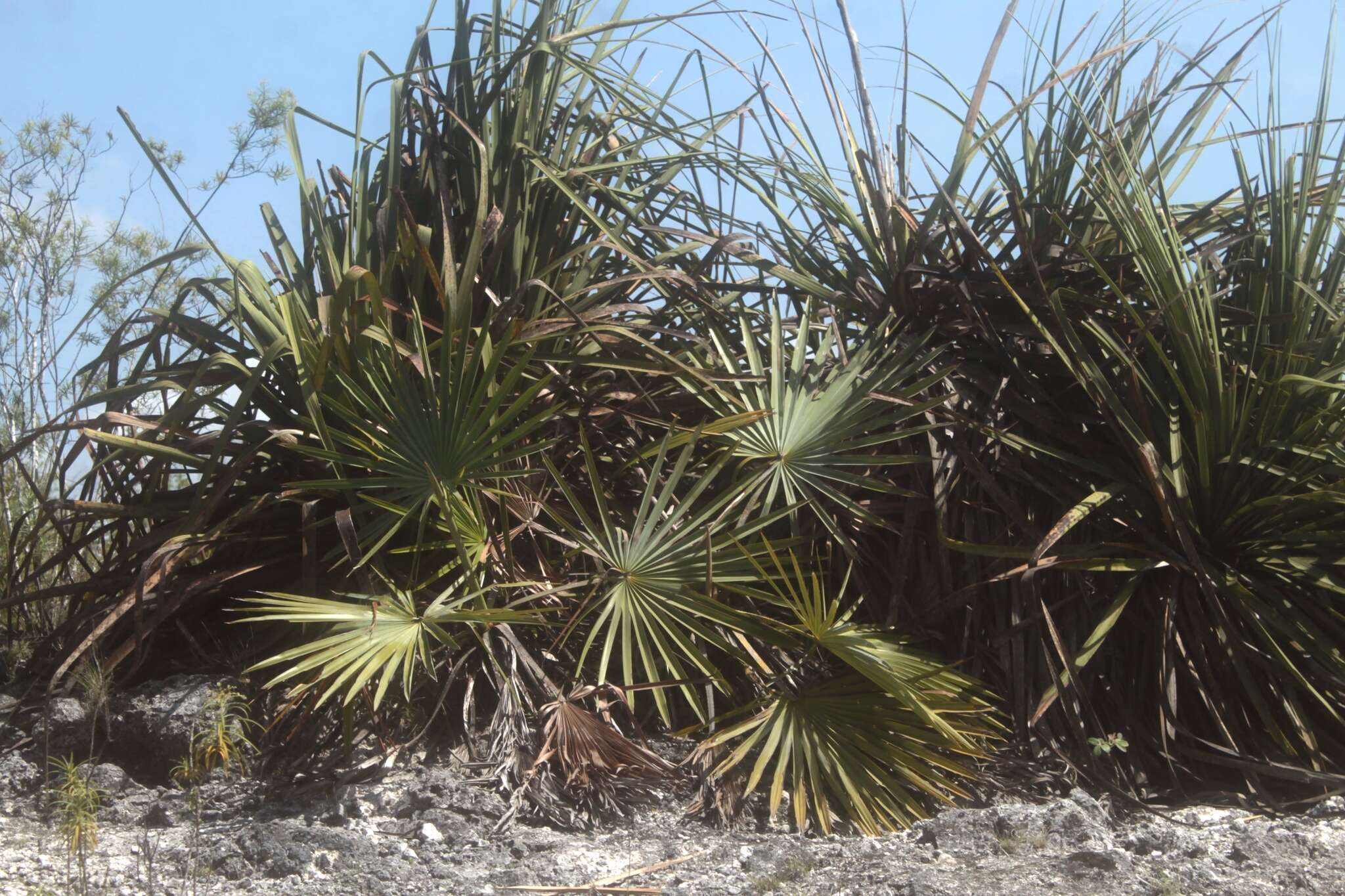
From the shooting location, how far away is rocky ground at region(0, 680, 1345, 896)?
280 centimetres

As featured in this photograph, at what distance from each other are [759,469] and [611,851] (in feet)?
4.22

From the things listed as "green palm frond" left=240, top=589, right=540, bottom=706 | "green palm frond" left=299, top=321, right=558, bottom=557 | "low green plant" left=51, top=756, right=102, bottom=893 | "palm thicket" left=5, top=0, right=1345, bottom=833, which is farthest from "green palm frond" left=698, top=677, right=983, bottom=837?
"low green plant" left=51, top=756, right=102, bottom=893

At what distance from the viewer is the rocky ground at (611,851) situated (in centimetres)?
280

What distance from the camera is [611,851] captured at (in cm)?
311

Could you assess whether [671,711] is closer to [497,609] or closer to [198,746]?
[497,609]

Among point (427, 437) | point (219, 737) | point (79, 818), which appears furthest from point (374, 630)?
point (79, 818)

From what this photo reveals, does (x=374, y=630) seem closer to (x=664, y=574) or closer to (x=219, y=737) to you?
(x=219, y=737)

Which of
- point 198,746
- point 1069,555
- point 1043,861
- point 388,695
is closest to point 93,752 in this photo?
point 198,746

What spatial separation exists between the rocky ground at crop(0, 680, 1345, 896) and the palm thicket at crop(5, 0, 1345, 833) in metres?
0.17

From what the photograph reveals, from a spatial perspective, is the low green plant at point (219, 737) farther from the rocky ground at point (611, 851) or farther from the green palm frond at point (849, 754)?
the green palm frond at point (849, 754)

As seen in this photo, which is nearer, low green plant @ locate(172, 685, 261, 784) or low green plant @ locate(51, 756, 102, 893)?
low green plant @ locate(51, 756, 102, 893)

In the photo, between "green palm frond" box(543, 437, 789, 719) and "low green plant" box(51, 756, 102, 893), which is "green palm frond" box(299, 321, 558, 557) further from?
"low green plant" box(51, 756, 102, 893)

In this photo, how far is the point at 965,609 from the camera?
13.1 feet

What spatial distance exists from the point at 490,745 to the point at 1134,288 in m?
2.63
